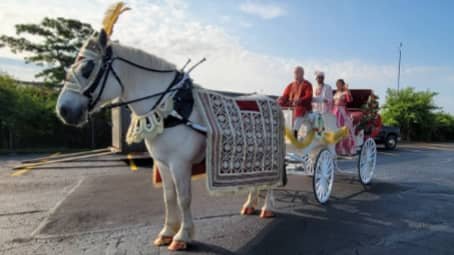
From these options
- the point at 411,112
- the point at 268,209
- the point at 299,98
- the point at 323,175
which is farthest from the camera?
the point at 411,112

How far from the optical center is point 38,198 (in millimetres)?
5777

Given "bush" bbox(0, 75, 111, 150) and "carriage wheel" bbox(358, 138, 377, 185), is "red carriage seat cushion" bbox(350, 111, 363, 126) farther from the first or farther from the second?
"bush" bbox(0, 75, 111, 150)

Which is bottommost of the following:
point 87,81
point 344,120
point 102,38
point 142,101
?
point 344,120

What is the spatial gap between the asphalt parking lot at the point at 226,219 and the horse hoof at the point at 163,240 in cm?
8

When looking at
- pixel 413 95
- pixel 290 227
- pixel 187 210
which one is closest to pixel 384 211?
pixel 290 227

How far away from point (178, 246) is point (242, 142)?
140 cm

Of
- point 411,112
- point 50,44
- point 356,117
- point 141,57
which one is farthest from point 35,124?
point 411,112

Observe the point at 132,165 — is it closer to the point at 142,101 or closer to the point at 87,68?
the point at 142,101

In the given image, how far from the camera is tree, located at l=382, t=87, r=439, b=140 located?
84.3 ft

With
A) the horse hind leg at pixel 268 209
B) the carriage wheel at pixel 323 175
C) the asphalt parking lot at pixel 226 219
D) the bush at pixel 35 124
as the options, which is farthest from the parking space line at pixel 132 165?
the bush at pixel 35 124

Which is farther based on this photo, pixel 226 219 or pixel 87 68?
pixel 226 219

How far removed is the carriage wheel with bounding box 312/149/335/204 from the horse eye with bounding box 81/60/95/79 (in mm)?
3951

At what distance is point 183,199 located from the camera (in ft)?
11.6

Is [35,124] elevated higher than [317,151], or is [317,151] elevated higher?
[35,124]
